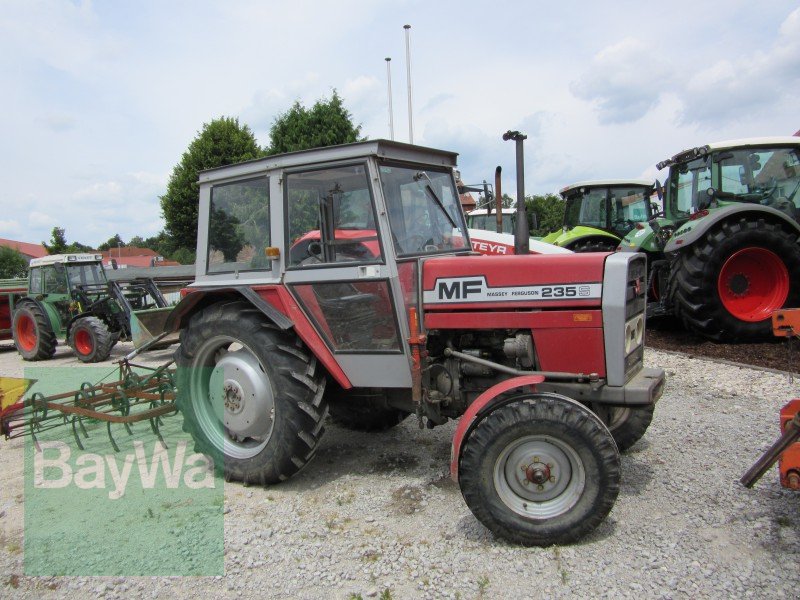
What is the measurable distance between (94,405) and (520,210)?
3786 mm

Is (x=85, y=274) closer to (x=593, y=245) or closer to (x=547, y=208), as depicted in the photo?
(x=593, y=245)

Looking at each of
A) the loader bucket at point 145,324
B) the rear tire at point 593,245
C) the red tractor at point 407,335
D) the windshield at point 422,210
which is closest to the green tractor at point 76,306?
the loader bucket at point 145,324

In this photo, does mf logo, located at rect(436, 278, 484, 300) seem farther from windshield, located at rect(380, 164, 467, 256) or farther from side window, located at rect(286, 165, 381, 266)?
side window, located at rect(286, 165, 381, 266)

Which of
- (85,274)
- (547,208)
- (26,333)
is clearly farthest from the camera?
(547,208)

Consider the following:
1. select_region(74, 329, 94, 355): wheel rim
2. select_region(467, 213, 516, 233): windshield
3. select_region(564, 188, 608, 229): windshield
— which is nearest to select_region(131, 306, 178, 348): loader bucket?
select_region(74, 329, 94, 355): wheel rim

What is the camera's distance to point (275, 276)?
3844 millimetres

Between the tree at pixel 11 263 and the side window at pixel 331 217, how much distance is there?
4237 centimetres

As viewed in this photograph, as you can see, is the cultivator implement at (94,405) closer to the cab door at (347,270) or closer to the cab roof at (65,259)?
the cab door at (347,270)

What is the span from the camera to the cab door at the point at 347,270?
11.6 ft

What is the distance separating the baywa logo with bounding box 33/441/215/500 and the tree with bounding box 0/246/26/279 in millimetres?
40796

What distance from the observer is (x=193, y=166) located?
72.7 ft

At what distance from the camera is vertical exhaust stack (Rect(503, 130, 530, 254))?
12.7 ft

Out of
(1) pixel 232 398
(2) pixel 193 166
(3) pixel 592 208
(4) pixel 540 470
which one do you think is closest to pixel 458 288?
(4) pixel 540 470

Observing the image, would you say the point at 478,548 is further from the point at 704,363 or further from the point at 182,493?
the point at 704,363
